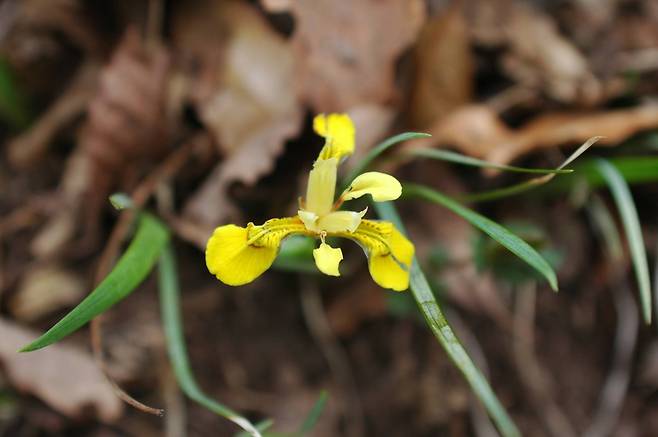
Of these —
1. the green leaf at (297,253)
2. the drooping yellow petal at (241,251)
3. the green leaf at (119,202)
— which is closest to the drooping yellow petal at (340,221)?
the drooping yellow petal at (241,251)

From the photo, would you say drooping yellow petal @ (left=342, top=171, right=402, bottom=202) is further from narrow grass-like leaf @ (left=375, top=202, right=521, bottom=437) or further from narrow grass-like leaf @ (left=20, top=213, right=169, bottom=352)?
narrow grass-like leaf @ (left=20, top=213, right=169, bottom=352)

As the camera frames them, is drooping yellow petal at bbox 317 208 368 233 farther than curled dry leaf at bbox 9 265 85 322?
No

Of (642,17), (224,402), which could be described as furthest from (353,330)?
(642,17)

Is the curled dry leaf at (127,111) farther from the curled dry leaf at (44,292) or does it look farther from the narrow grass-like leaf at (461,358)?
the narrow grass-like leaf at (461,358)

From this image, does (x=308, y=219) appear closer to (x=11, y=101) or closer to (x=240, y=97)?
(x=240, y=97)

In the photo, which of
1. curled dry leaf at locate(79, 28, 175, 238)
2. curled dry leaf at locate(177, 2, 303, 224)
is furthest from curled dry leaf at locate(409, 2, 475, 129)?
curled dry leaf at locate(79, 28, 175, 238)

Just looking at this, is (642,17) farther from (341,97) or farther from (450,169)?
(341,97)

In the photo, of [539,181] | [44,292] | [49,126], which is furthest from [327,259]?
[49,126]
